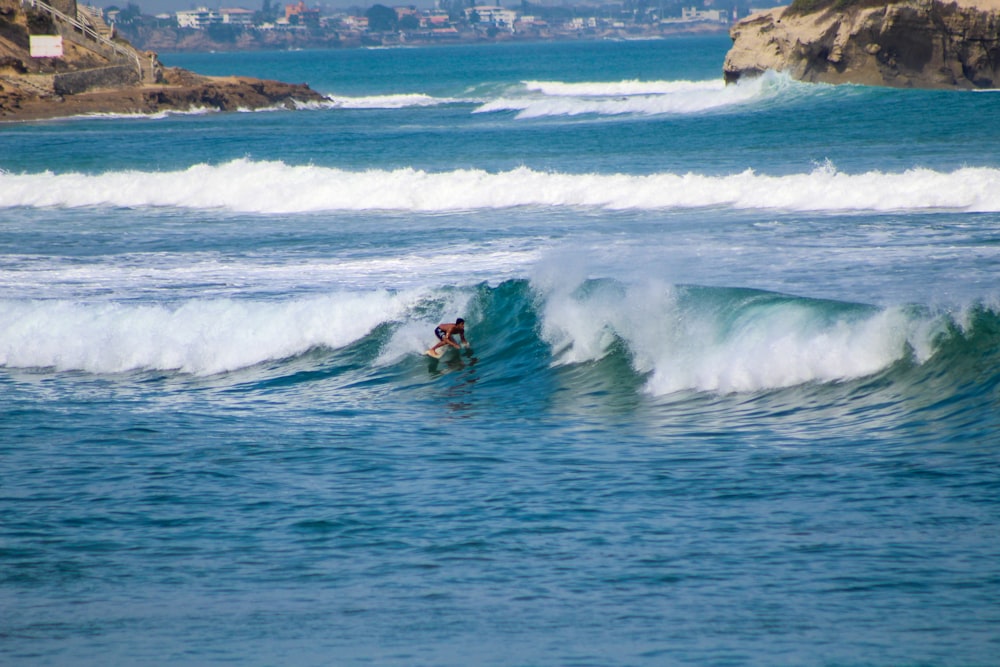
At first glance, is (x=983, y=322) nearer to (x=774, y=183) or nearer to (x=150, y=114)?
(x=774, y=183)

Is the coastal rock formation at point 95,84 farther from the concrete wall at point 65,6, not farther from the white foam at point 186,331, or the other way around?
the white foam at point 186,331

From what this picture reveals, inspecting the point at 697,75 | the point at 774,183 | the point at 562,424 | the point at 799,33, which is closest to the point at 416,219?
the point at 774,183

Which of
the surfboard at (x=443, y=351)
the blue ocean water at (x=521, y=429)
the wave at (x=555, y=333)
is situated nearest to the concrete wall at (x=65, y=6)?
the blue ocean water at (x=521, y=429)

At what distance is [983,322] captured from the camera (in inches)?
456

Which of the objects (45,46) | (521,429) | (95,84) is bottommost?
(521,429)

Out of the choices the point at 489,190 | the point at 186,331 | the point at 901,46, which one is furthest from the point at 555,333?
the point at 901,46

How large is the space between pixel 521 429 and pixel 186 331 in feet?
19.4

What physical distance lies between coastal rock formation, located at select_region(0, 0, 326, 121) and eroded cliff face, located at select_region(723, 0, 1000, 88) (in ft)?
103

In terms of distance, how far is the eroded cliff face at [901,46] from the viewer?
1754 inches

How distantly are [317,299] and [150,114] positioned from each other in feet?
163

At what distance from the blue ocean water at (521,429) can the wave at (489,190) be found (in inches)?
4.8

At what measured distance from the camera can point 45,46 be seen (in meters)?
63.3

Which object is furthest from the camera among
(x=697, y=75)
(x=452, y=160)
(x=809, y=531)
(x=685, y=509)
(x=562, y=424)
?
(x=697, y=75)

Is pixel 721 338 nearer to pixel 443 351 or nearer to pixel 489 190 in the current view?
pixel 443 351
